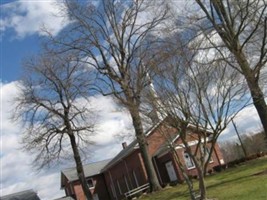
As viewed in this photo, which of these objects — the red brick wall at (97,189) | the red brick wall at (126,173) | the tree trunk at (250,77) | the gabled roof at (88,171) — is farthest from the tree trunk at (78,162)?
the red brick wall at (97,189)

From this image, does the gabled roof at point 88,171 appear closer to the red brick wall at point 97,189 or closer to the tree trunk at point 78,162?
the red brick wall at point 97,189

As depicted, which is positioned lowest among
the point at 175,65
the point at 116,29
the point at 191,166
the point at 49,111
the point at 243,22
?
the point at 191,166

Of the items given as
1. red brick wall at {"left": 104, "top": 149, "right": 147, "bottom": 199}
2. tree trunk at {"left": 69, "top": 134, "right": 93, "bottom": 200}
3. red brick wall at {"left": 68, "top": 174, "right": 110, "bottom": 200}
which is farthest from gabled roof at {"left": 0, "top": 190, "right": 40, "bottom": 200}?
red brick wall at {"left": 68, "top": 174, "right": 110, "bottom": 200}

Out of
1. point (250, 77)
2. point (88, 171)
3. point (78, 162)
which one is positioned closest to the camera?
point (250, 77)

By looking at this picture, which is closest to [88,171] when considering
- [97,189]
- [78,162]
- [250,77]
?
[97,189]

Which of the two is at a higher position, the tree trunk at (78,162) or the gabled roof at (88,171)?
the gabled roof at (88,171)

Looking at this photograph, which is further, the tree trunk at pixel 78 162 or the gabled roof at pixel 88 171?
the gabled roof at pixel 88 171

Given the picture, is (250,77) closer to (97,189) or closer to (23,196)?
(23,196)

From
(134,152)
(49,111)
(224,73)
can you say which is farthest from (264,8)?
(134,152)

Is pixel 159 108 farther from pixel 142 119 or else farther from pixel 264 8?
pixel 264 8

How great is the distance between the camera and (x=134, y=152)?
43.3 m

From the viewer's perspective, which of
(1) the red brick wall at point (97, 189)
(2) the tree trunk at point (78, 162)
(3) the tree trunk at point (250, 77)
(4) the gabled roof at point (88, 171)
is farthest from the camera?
(4) the gabled roof at point (88, 171)

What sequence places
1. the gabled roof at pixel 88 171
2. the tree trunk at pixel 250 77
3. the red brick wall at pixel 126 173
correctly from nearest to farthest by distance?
the tree trunk at pixel 250 77
the red brick wall at pixel 126 173
the gabled roof at pixel 88 171

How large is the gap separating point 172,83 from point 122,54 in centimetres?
1738
